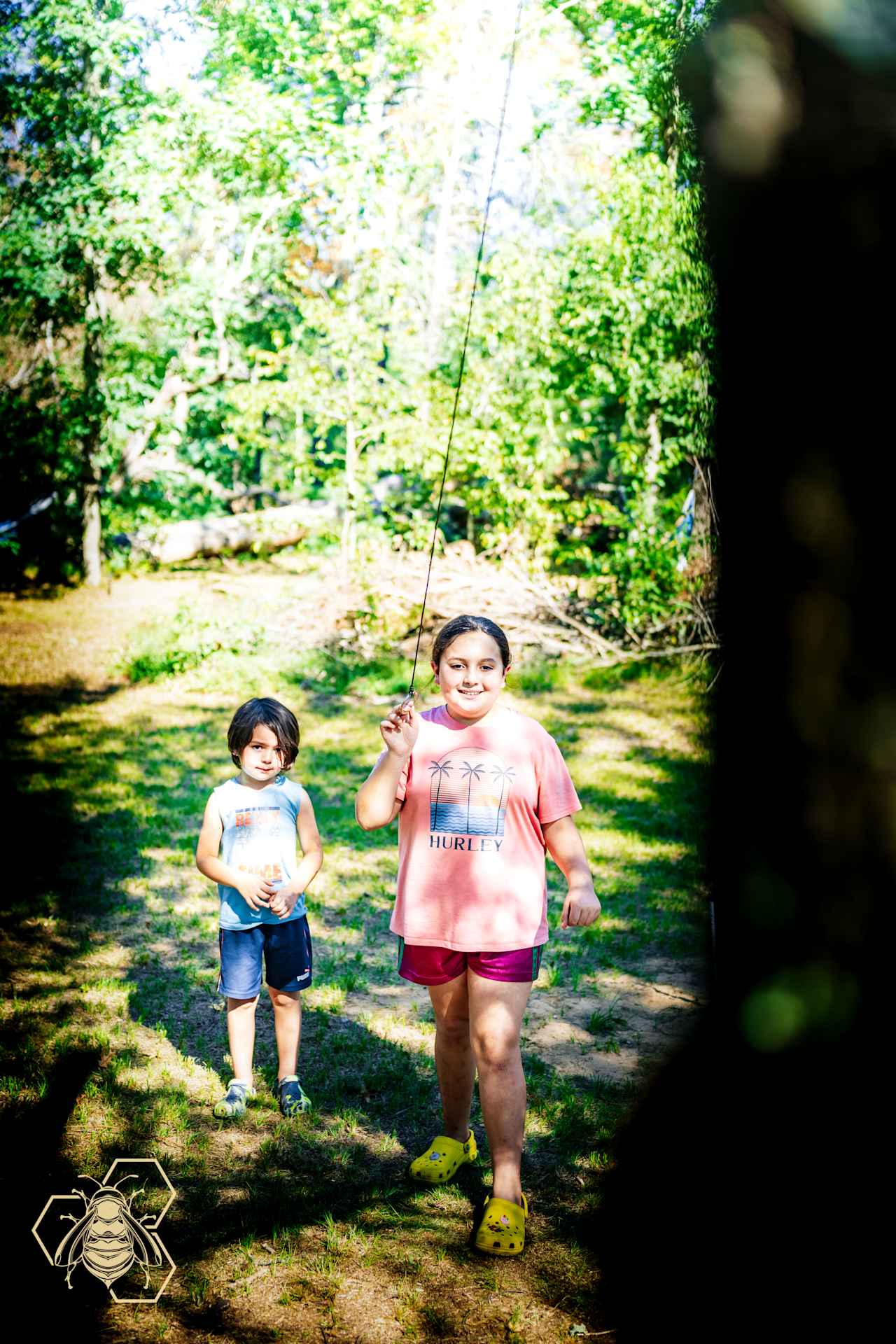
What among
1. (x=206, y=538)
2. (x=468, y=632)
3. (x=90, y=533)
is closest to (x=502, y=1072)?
(x=468, y=632)

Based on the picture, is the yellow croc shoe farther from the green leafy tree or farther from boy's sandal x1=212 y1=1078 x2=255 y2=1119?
the green leafy tree

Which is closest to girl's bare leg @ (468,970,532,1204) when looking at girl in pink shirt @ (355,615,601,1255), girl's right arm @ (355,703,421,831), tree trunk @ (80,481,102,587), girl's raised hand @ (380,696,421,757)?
girl in pink shirt @ (355,615,601,1255)

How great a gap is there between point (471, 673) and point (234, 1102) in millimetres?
1642

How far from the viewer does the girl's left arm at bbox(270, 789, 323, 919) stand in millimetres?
3172

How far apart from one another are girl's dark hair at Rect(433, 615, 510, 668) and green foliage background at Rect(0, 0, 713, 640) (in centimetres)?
555

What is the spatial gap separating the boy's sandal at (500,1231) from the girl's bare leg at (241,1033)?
3.27 feet

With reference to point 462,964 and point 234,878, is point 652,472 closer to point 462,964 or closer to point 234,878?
point 234,878

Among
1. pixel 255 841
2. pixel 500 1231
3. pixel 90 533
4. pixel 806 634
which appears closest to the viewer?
pixel 806 634

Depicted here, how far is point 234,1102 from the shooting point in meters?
3.34

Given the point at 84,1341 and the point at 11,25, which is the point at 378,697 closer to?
the point at 84,1341

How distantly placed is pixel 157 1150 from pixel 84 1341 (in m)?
0.78

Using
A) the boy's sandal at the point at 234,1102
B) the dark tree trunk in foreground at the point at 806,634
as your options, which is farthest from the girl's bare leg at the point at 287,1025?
the dark tree trunk in foreground at the point at 806,634

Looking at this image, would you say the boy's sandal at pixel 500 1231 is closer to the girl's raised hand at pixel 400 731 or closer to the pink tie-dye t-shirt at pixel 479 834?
the pink tie-dye t-shirt at pixel 479 834

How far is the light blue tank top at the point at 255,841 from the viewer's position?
10.7 ft
